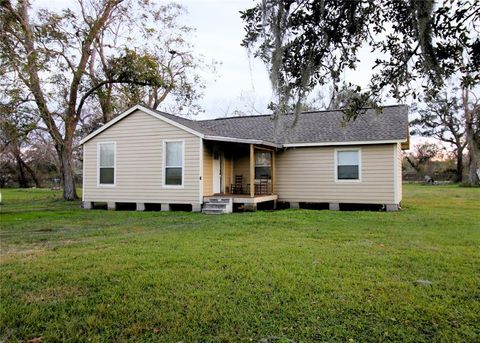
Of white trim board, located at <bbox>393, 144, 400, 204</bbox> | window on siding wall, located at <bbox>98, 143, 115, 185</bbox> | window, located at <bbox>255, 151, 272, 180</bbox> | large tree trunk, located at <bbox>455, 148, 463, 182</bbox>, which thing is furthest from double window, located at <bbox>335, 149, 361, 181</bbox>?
large tree trunk, located at <bbox>455, 148, 463, 182</bbox>

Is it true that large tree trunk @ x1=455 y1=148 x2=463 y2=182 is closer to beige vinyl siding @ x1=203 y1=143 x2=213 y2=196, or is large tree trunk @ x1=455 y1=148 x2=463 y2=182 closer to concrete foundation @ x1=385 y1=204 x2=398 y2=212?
concrete foundation @ x1=385 y1=204 x2=398 y2=212

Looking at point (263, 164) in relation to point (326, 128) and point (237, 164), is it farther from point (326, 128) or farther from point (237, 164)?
point (326, 128)

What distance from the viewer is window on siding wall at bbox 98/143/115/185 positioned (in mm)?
12852

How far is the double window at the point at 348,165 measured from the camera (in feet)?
39.6

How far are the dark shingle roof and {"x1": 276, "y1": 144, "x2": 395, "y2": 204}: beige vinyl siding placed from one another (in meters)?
0.40

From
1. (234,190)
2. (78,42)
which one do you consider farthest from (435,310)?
(78,42)

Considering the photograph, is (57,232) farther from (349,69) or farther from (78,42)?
(78,42)

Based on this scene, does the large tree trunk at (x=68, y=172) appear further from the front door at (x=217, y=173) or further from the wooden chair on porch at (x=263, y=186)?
the wooden chair on porch at (x=263, y=186)

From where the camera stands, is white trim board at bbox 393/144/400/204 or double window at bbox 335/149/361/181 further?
double window at bbox 335/149/361/181

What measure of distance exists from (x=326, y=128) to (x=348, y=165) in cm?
176

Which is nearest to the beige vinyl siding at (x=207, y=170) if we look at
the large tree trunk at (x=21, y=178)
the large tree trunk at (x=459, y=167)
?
the large tree trunk at (x=21, y=178)

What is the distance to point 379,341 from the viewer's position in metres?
2.74

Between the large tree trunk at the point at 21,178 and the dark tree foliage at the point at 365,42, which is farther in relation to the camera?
the large tree trunk at the point at 21,178

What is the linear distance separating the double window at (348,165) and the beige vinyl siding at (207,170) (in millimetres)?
4328
